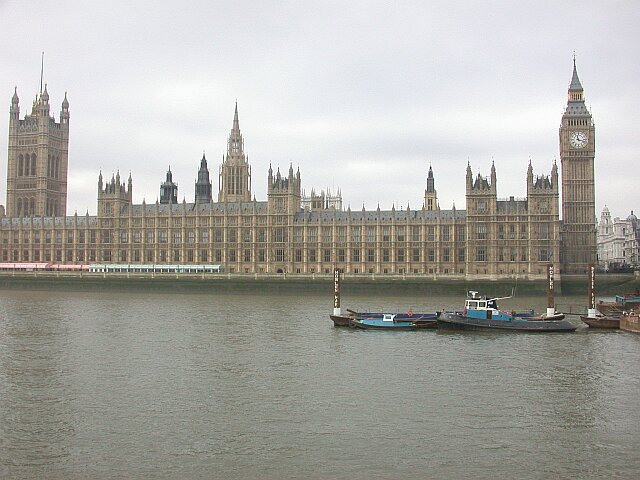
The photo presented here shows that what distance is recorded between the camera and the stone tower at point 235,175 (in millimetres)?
142375

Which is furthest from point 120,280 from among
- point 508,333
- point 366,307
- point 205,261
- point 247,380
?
point 247,380

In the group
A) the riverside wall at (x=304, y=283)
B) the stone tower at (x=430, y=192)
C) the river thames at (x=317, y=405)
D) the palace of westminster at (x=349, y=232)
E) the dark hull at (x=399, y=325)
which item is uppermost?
the stone tower at (x=430, y=192)

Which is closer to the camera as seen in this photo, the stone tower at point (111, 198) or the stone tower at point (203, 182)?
the stone tower at point (111, 198)

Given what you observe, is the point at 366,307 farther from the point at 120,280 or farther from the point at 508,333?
the point at 120,280

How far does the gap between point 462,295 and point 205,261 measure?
4358 cm

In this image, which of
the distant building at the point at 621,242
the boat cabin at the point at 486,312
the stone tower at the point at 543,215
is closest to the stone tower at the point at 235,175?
the stone tower at the point at 543,215

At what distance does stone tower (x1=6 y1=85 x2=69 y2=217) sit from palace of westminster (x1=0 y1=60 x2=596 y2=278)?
15.4m

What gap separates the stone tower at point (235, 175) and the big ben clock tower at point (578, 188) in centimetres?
6006

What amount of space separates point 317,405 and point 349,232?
81.5 metres

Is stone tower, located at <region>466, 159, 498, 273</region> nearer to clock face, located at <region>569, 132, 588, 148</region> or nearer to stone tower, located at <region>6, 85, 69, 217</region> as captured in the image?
clock face, located at <region>569, 132, 588, 148</region>

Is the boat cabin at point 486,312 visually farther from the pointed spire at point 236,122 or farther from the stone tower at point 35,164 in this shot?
the stone tower at point 35,164

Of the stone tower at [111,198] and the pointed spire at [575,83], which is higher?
the pointed spire at [575,83]

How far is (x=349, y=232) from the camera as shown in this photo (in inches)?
4235

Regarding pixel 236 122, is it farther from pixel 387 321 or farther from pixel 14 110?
pixel 387 321
